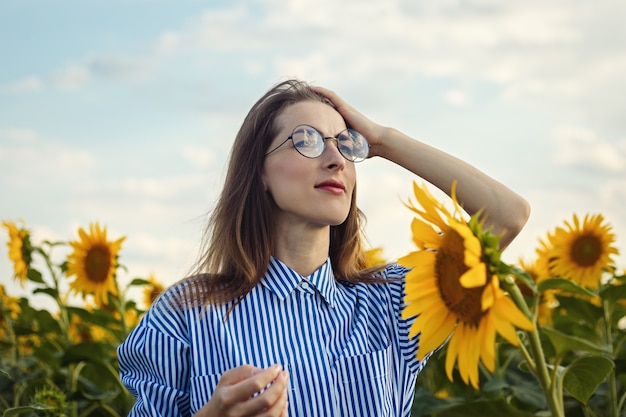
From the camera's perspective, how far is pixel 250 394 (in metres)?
2.03

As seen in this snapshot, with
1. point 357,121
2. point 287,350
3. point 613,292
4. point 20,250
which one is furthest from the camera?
point 20,250

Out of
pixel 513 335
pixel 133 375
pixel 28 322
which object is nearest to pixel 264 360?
pixel 133 375

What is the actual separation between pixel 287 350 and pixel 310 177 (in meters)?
0.55

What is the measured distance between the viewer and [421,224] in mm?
1947

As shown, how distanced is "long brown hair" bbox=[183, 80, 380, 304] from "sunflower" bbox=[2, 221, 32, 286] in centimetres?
230

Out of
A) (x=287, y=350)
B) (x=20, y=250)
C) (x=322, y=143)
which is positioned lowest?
(x=287, y=350)

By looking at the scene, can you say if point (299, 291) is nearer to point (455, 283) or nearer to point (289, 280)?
→ point (289, 280)

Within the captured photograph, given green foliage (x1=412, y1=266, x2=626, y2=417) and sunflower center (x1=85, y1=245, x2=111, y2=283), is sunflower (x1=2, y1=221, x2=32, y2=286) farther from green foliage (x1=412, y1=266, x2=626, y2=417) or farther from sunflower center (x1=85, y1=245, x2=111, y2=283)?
green foliage (x1=412, y1=266, x2=626, y2=417)

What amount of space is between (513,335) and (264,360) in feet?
3.52

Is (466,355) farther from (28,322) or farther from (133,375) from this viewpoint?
(28,322)

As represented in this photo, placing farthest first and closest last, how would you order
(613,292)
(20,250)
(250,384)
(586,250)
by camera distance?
(20,250) → (586,250) → (613,292) → (250,384)

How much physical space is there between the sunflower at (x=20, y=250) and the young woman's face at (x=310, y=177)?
2694mm

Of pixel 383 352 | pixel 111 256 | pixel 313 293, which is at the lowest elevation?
pixel 383 352

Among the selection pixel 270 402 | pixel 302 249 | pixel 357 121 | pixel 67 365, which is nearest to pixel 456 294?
pixel 270 402
